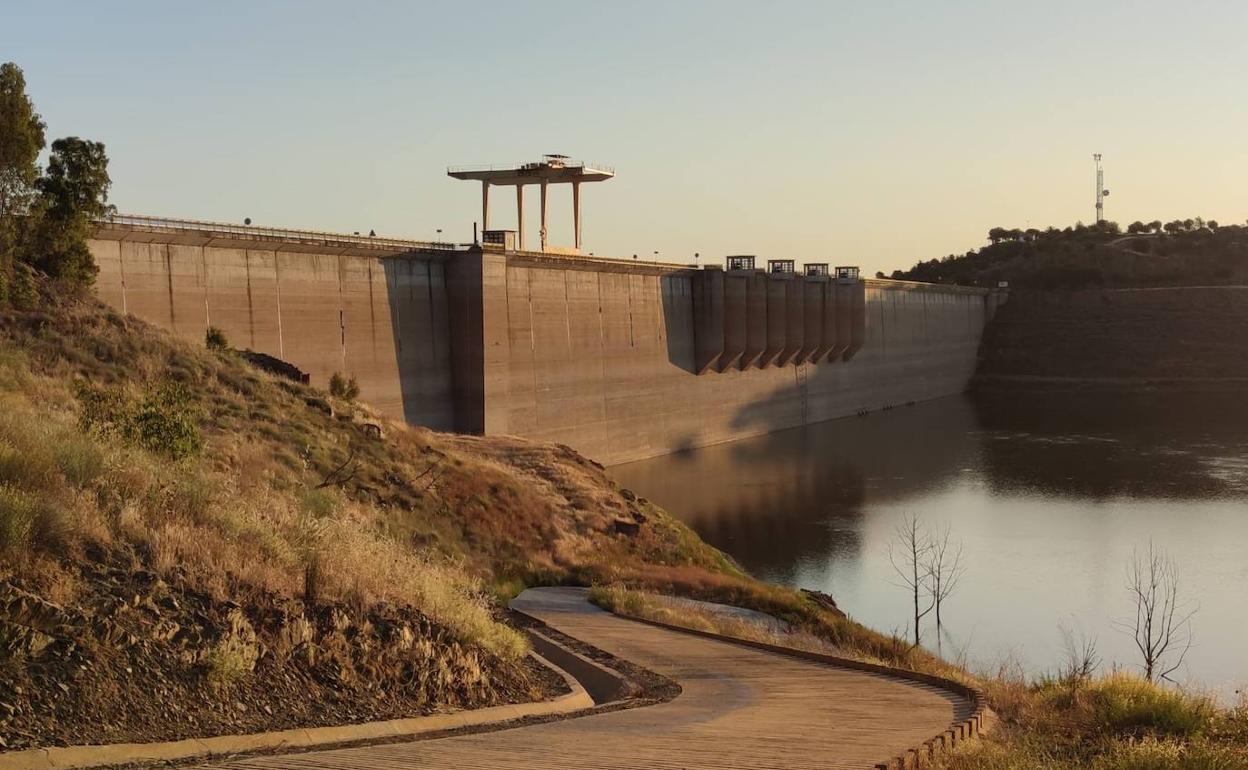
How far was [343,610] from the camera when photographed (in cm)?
920

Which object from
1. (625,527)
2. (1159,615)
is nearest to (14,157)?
(625,527)

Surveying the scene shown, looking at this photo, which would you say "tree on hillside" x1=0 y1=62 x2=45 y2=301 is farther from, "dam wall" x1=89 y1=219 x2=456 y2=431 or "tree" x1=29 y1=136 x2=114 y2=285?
"dam wall" x1=89 y1=219 x2=456 y2=431

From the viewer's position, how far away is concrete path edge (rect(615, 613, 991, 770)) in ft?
26.5

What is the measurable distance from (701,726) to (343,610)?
3.02m

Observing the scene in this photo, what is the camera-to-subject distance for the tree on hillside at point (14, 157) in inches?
997

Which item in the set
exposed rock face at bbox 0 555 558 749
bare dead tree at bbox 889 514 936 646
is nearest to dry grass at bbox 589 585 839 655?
exposed rock face at bbox 0 555 558 749

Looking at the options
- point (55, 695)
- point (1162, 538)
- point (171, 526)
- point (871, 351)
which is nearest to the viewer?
point (55, 695)

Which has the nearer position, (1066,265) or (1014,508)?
(1014,508)

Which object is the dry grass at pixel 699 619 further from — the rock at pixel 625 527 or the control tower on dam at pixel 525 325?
the control tower on dam at pixel 525 325

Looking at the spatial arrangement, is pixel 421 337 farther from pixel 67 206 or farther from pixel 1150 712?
pixel 1150 712

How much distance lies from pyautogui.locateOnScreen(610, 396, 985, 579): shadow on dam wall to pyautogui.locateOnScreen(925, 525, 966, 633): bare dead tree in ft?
7.95

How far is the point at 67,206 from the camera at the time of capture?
90.3 ft

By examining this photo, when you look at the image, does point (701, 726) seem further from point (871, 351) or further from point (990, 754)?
point (871, 351)

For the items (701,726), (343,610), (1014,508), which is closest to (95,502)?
(343,610)
